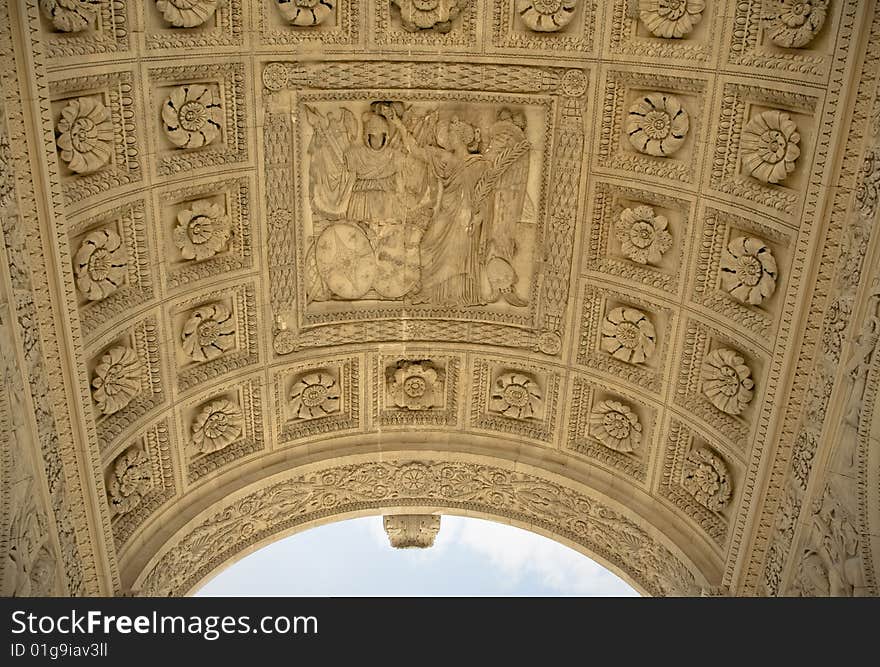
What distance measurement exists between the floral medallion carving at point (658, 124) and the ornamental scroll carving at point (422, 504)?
5.94 metres

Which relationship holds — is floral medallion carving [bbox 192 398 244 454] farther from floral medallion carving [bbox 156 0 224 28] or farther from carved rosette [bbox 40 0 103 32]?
carved rosette [bbox 40 0 103 32]

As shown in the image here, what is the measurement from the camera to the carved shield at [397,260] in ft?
60.4

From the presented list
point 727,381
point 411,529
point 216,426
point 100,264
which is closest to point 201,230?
point 100,264

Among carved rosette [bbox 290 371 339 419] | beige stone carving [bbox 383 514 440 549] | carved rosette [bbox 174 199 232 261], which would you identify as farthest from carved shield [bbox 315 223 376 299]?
beige stone carving [bbox 383 514 440 549]

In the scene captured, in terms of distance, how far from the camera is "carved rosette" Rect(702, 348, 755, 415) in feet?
55.7

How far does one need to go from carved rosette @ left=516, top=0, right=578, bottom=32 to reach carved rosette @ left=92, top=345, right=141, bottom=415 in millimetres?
7280

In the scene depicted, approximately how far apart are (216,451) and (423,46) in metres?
7.14

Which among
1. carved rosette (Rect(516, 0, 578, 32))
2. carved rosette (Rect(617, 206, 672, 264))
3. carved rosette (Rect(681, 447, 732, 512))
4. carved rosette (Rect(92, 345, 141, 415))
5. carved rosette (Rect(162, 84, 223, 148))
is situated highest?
carved rosette (Rect(516, 0, 578, 32))

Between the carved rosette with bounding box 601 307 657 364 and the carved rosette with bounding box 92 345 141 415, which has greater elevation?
the carved rosette with bounding box 601 307 657 364

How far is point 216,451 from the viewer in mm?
18984
